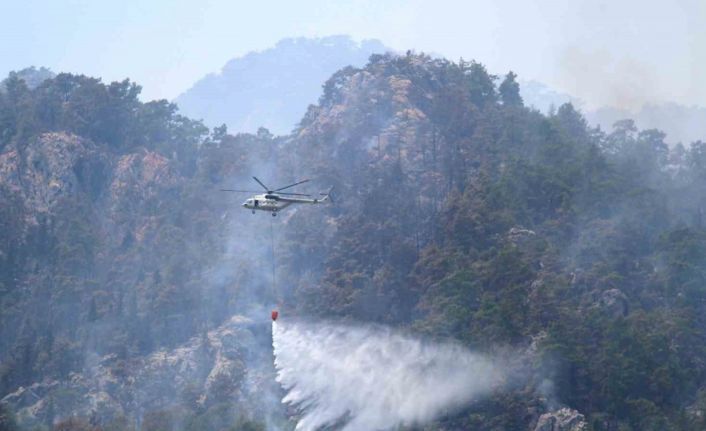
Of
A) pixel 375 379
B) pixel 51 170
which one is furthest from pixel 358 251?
pixel 51 170

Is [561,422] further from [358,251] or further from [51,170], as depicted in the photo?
[51,170]

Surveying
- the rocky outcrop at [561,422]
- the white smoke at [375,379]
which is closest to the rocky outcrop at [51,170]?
the white smoke at [375,379]

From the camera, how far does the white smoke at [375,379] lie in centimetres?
8681

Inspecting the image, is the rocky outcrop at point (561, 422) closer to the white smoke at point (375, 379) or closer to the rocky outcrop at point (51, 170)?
the white smoke at point (375, 379)

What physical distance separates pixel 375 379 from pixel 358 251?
2009 cm

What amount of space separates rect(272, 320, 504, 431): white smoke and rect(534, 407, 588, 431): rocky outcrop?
3998mm

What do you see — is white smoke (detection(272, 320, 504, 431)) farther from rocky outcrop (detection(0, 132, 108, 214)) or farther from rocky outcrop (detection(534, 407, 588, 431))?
rocky outcrop (detection(0, 132, 108, 214))

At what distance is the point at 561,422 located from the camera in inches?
3378

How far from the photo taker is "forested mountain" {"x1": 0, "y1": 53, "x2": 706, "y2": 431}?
300 feet

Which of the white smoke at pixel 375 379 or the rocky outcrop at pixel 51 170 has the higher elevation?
the rocky outcrop at pixel 51 170

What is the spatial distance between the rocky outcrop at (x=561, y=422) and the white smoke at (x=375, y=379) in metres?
4.00

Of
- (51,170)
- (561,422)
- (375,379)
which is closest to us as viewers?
(561,422)

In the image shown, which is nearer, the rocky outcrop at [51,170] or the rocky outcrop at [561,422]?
the rocky outcrop at [561,422]

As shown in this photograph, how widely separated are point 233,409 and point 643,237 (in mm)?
34918
